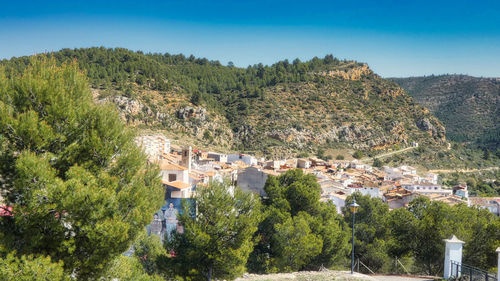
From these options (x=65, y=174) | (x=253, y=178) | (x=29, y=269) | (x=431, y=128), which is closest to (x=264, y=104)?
(x=431, y=128)

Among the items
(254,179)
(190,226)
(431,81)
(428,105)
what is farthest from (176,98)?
(431,81)

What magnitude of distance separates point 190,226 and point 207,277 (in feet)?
6.41

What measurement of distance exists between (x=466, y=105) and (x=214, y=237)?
123569 millimetres

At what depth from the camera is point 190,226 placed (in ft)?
43.8

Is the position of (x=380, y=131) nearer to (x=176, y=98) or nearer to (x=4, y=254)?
(x=176, y=98)

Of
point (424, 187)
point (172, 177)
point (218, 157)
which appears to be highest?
point (172, 177)

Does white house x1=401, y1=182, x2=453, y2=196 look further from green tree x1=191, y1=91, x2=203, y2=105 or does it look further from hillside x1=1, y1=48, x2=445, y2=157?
green tree x1=191, y1=91, x2=203, y2=105

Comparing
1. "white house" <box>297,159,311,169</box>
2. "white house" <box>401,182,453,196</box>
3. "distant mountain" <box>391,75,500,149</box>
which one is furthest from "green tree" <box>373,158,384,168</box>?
"distant mountain" <box>391,75,500,149</box>

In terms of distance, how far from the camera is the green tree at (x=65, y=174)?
22.1 ft

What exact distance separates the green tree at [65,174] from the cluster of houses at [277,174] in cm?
1248

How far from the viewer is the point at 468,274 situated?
11.5 meters

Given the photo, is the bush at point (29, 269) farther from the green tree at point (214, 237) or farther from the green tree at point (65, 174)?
the green tree at point (214, 237)

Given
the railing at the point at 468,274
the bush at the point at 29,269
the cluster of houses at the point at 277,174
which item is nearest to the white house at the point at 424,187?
the cluster of houses at the point at 277,174

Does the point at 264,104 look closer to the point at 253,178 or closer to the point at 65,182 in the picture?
the point at 253,178
